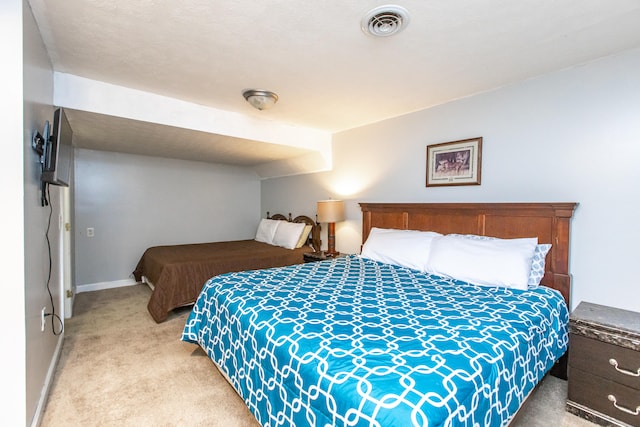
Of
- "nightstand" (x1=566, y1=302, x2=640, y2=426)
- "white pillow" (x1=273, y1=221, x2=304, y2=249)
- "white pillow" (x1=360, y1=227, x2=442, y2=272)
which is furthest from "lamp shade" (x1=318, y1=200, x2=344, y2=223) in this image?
"nightstand" (x1=566, y1=302, x2=640, y2=426)

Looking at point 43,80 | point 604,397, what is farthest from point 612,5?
point 43,80

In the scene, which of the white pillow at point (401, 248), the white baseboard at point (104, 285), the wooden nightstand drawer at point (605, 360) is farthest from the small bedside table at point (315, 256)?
the white baseboard at point (104, 285)

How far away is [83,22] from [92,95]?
0.93m

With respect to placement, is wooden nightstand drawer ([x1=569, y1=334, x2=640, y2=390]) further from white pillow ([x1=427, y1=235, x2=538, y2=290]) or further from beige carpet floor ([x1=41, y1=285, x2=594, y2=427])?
white pillow ([x1=427, y1=235, x2=538, y2=290])

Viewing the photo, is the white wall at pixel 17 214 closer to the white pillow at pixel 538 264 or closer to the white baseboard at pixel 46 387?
the white baseboard at pixel 46 387

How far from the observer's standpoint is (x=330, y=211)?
375 cm

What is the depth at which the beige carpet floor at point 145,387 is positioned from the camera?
1.70 meters

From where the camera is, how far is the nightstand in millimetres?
1574

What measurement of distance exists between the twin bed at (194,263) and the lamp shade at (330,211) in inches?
26.4

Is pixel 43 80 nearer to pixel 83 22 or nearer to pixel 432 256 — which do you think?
pixel 83 22

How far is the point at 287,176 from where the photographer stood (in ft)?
16.8

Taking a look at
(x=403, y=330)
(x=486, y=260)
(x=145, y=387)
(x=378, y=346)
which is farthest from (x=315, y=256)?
(x=378, y=346)

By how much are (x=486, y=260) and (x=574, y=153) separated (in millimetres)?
1011

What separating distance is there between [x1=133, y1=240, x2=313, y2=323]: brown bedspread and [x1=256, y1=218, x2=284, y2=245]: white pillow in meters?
0.32
